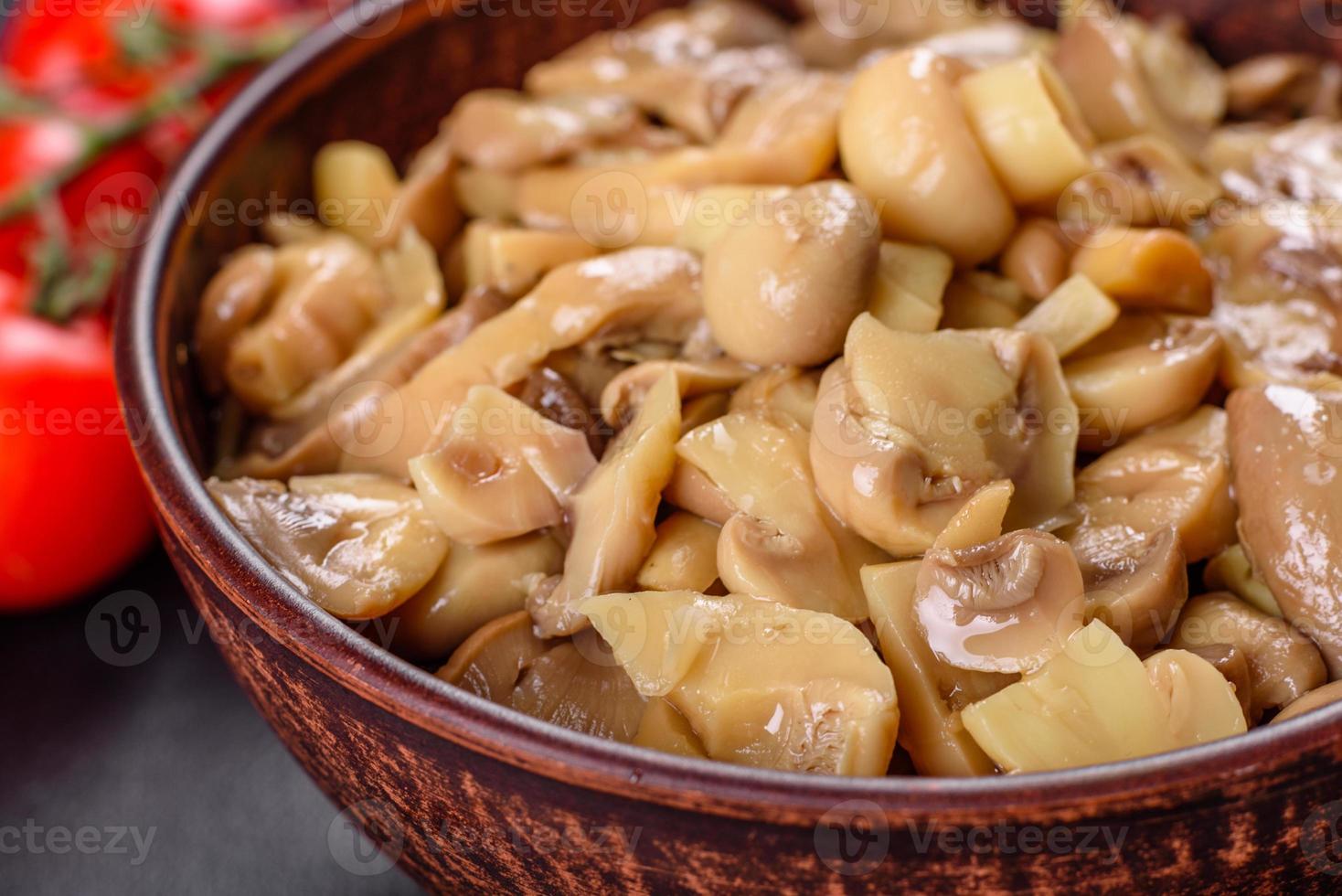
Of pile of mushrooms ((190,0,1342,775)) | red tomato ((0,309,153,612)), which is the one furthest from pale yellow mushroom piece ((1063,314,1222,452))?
red tomato ((0,309,153,612))

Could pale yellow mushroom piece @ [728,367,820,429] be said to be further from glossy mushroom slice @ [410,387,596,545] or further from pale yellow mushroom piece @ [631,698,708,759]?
pale yellow mushroom piece @ [631,698,708,759]

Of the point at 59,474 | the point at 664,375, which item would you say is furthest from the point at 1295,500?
the point at 59,474

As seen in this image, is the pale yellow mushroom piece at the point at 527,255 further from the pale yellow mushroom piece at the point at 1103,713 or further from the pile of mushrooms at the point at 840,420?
the pale yellow mushroom piece at the point at 1103,713

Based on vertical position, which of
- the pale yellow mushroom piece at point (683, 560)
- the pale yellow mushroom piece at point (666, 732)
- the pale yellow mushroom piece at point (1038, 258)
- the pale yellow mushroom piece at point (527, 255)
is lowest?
the pale yellow mushroom piece at point (666, 732)

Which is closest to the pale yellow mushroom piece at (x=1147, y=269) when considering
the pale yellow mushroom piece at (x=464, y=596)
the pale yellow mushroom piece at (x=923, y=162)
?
the pale yellow mushroom piece at (x=923, y=162)

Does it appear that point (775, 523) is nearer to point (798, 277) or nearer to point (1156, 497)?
point (798, 277)
